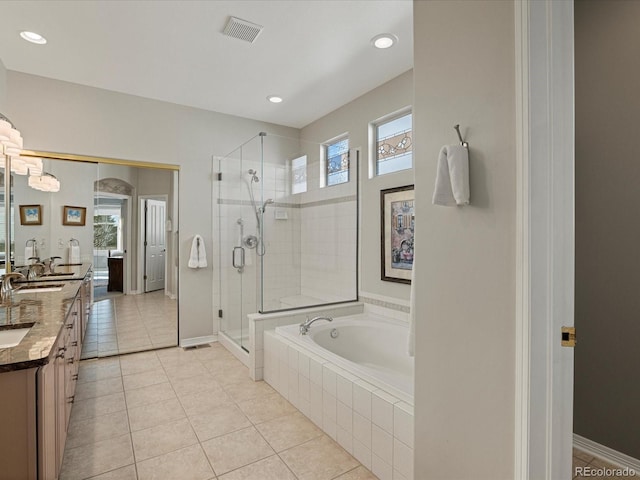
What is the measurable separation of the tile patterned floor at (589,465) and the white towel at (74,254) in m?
4.42

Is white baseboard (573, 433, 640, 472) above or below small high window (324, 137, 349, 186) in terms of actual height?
below

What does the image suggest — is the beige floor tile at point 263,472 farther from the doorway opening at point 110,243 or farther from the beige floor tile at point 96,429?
the doorway opening at point 110,243

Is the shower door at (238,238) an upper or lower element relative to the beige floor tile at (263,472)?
upper

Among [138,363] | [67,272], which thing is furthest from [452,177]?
[67,272]

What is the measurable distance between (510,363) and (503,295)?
0.73ft

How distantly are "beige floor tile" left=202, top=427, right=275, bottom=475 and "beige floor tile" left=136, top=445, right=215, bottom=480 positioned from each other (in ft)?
0.16

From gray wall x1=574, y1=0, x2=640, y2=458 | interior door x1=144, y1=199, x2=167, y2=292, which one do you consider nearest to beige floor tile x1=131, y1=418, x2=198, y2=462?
interior door x1=144, y1=199, x2=167, y2=292

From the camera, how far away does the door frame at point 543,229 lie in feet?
3.56

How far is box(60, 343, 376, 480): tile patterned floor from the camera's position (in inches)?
75.8

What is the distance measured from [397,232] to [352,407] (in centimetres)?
172

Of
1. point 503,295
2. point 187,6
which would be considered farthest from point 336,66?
point 503,295

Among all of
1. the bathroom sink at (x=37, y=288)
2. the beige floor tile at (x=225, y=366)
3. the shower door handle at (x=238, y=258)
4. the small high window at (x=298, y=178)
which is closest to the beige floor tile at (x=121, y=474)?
the beige floor tile at (x=225, y=366)

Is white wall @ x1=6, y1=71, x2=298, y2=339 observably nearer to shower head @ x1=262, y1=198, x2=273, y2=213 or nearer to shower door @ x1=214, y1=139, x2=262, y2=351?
shower door @ x1=214, y1=139, x2=262, y2=351

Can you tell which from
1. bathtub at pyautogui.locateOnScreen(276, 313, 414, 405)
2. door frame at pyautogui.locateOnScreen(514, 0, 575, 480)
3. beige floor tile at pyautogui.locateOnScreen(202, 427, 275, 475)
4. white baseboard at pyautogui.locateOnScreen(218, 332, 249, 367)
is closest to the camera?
door frame at pyautogui.locateOnScreen(514, 0, 575, 480)
